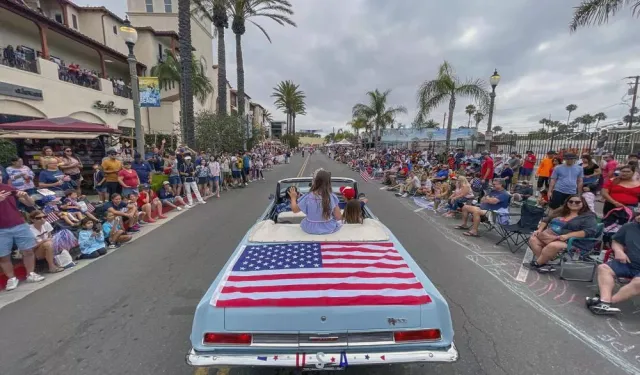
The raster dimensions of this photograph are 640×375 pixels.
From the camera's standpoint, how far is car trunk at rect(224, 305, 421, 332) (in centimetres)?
202

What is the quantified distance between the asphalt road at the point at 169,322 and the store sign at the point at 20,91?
12.5 metres

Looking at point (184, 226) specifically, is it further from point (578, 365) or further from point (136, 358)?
point (578, 365)

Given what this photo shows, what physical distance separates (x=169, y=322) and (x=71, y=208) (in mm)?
3840

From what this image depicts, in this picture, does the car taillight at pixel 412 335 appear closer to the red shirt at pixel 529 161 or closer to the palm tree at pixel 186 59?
the red shirt at pixel 529 161

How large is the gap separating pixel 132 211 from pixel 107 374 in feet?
16.2

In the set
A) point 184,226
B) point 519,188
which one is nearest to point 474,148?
point 519,188

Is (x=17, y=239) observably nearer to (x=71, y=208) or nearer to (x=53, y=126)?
(x=71, y=208)

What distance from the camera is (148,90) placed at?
927 centimetres

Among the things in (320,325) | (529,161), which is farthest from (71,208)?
(529,161)

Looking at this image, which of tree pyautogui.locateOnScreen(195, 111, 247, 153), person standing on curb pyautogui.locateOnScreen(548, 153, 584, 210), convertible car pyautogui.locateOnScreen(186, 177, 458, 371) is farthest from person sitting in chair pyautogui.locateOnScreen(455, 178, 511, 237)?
tree pyautogui.locateOnScreen(195, 111, 247, 153)

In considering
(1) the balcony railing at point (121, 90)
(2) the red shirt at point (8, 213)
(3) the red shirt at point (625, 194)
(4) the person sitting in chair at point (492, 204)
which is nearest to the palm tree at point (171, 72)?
(1) the balcony railing at point (121, 90)

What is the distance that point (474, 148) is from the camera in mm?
21156

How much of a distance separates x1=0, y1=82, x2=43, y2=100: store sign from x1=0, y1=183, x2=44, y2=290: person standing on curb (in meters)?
12.5

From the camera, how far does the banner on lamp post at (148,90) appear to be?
9234mm
